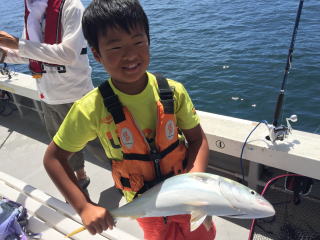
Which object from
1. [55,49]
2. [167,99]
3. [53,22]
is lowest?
[167,99]

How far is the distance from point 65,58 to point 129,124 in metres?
1.07

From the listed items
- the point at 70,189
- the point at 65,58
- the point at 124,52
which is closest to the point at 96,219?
the point at 70,189

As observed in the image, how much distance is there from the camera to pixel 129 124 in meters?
1.65

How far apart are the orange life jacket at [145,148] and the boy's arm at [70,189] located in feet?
0.89

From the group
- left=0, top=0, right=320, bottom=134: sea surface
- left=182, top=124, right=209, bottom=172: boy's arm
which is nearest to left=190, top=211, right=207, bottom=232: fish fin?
left=182, top=124, right=209, bottom=172: boy's arm

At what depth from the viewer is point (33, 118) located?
5.11 m

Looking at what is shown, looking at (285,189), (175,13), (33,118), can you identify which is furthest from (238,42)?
(285,189)

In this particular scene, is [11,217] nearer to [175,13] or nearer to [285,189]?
[285,189]

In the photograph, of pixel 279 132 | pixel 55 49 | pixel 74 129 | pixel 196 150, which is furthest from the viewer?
pixel 279 132

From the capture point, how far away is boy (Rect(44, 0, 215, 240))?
57.8 inches

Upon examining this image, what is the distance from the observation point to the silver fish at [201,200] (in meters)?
1.30

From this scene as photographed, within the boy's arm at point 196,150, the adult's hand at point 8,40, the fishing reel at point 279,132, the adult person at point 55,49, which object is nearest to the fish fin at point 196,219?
the boy's arm at point 196,150

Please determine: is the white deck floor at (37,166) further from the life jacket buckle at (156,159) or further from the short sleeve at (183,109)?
the short sleeve at (183,109)

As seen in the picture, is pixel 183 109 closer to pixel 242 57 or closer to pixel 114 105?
pixel 114 105
